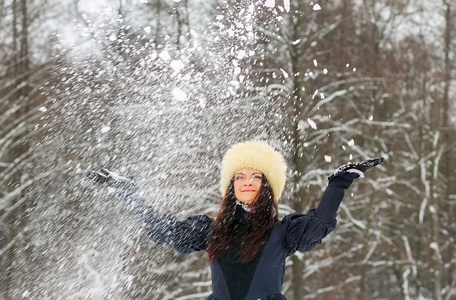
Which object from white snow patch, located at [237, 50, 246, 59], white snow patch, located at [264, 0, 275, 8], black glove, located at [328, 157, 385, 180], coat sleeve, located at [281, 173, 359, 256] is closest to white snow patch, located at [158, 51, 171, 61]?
white snow patch, located at [237, 50, 246, 59]

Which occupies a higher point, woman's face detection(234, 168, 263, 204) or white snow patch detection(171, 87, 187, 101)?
woman's face detection(234, 168, 263, 204)

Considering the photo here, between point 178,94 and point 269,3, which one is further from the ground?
point 269,3

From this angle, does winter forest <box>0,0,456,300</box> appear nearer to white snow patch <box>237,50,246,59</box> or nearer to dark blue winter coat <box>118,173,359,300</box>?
white snow patch <box>237,50,246,59</box>

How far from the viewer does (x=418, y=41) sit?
44.6 feet

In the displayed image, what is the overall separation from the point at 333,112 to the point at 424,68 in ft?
12.8

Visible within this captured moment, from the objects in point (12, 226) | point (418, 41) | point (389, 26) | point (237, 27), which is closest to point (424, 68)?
point (418, 41)

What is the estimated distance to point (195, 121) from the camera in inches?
327

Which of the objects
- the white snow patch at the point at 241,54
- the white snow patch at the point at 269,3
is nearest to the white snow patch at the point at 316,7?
the white snow patch at the point at 269,3

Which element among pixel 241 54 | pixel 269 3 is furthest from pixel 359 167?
pixel 269 3

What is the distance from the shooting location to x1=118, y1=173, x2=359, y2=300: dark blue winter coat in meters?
2.51

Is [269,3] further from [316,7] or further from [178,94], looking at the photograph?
[316,7]

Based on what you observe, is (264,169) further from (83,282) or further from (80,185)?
(80,185)

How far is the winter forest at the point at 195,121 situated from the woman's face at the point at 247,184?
2.62 m

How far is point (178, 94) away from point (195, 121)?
0.80 m
